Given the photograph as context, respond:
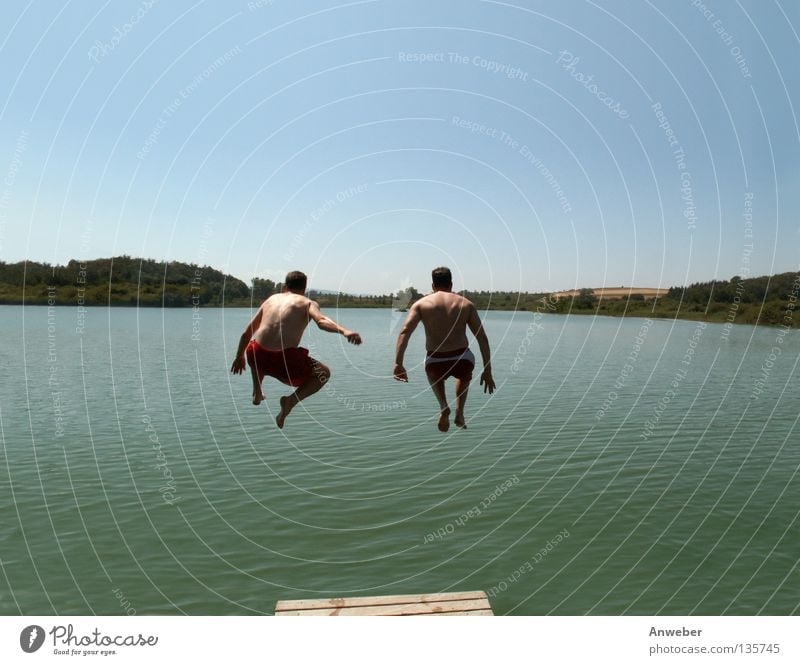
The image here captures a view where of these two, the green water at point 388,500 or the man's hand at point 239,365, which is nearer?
the man's hand at point 239,365

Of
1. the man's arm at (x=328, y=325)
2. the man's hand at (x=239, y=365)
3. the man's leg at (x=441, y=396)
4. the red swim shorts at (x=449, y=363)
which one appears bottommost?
the man's leg at (x=441, y=396)

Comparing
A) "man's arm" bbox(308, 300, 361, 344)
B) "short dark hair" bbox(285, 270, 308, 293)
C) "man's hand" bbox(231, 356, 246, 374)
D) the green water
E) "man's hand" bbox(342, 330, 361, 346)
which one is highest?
"short dark hair" bbox(285, 270, 308, 293)

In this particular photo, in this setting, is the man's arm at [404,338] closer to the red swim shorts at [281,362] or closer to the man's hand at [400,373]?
the man's hand at [400,373]

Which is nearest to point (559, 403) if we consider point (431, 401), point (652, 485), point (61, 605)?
point (431, 401)

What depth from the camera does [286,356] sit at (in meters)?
10.6

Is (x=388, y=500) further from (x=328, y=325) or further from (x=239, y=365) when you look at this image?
(x=328, y=325)

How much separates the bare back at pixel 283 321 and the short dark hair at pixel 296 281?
132mm

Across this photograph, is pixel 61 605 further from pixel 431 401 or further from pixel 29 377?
pixel 29 377

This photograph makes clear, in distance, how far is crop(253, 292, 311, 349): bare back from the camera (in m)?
10.0

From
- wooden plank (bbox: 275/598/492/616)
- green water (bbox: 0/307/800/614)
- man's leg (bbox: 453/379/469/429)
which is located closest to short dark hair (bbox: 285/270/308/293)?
green water (bbox: 0/307/800/614)

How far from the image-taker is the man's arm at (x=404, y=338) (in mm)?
10523

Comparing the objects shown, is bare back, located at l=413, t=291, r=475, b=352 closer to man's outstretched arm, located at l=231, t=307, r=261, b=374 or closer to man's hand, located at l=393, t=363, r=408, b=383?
man's hand, located at l=393, t=363, r=408, b=383

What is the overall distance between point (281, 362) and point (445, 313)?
2729 millimetres

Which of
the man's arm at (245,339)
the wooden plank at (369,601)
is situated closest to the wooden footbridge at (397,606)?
the wooden plank at (369,601)
